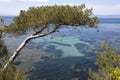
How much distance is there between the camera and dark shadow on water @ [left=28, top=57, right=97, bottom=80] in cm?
4072

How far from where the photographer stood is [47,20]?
16.3 meters

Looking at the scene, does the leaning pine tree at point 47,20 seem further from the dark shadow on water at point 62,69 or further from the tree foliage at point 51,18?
the dark shadow on water at point 62,69

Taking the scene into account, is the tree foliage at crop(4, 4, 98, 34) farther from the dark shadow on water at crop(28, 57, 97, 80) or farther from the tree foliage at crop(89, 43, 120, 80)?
the dark shadow on water at crop(28, 57, 97, 80)

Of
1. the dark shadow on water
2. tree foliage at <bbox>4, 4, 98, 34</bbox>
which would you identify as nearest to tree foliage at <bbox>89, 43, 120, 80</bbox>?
tree foliage at <bbox>4, 4, 98, 34</bbox>

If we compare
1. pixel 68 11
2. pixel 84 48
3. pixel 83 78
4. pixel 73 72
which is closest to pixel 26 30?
pixel 68 11

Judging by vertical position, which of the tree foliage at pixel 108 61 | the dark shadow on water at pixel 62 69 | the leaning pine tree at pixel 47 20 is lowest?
the dark shadow on water at pixel 62 69

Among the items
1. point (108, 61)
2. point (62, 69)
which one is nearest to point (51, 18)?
point (108, 61)

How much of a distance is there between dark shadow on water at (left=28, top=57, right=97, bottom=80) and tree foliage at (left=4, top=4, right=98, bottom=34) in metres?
23.0

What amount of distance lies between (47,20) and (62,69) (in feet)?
101

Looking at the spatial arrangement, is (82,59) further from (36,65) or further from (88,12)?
(88,12)

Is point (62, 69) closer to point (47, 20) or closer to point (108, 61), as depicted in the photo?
point (47, 20)

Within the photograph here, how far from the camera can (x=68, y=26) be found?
1688cm

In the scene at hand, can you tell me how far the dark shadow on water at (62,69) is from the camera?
4072 cm

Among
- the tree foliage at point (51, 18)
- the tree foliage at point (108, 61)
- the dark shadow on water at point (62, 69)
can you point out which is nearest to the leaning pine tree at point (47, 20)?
the tree foliage at point (51, 18)
